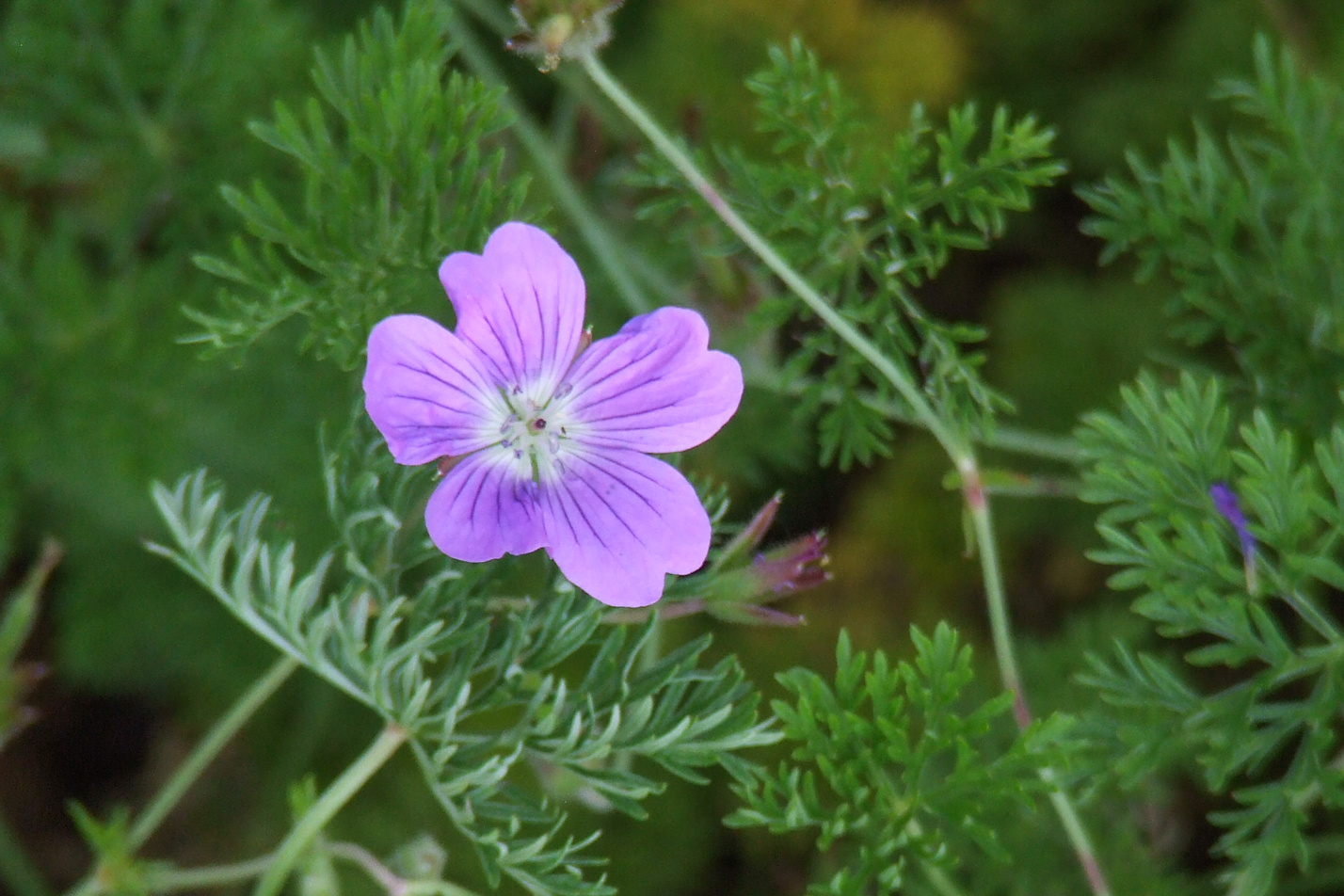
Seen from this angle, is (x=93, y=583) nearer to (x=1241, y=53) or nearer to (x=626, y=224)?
(x=626, y=224)

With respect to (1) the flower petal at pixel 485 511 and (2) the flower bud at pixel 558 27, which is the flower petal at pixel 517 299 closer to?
(1) the flower petal at pixel 485 511

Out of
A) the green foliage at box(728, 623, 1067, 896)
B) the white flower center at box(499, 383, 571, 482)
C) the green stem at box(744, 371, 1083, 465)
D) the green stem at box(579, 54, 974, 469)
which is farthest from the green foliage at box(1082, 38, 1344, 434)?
the white flower center at box(499, 383, 571, 482)

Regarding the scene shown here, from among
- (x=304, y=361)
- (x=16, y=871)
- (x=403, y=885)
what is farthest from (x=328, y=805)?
(x=16, y=871)

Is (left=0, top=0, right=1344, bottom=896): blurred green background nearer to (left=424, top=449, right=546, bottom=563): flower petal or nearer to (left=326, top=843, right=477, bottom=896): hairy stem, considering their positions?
(left=424, top=449, right=546, bottom=563): flower petal

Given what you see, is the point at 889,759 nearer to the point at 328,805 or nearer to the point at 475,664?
the point at 475,664

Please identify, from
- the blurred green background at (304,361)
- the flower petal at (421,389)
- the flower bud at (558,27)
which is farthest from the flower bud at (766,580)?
the blurred green background at (304,361)

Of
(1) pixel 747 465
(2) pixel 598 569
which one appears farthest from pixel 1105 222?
(2) pixel 598 569
